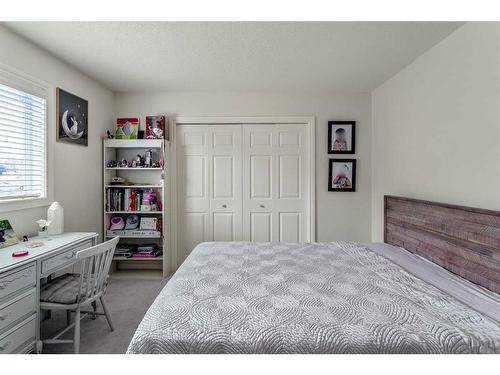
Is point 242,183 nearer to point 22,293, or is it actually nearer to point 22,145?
point 22,145

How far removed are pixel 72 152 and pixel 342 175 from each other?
3.22m

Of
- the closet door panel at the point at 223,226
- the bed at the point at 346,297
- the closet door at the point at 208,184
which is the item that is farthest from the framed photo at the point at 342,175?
the closet door panel at the point at 223,226

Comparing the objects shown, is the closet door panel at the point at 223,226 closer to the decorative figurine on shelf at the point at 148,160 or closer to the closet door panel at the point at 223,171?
the closet door panel at the point at 223,171

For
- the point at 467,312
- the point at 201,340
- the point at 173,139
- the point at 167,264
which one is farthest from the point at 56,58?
the point at 467,312

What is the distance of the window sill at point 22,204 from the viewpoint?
6.27ft

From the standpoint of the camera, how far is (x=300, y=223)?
347cm

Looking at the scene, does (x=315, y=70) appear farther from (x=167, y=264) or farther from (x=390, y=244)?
(x=167, y=264)

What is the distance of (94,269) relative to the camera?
1840 millimetres

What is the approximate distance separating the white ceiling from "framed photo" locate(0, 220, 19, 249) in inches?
59.3

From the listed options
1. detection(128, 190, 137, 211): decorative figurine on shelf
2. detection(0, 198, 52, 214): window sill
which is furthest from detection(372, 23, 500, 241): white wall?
detection(0, 198, 52, 214): window sill

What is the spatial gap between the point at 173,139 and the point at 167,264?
5.43ft

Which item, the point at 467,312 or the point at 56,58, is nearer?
the point at 467,312

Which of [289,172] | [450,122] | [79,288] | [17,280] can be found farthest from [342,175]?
[17,280]

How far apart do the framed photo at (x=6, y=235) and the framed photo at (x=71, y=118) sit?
0.92 meters
